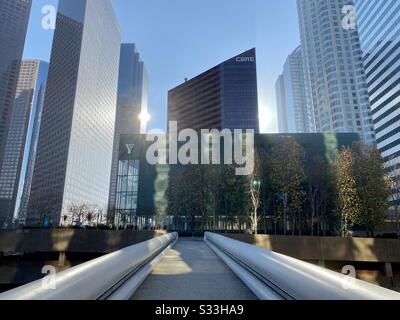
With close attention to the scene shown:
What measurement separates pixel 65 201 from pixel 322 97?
138273 millimetres

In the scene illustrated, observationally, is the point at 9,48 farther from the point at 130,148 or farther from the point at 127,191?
the point at 127,191

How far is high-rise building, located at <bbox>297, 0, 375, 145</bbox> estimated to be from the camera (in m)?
119

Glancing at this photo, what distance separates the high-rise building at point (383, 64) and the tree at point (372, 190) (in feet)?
177

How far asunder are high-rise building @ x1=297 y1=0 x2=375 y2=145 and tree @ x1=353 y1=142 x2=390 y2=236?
102 meters

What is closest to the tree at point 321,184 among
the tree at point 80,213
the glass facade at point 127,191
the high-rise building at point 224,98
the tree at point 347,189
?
the tree at point 347,189

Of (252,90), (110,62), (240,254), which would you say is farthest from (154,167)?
(110,62)

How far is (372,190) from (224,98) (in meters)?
96.1

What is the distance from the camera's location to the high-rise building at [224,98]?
4535 inches

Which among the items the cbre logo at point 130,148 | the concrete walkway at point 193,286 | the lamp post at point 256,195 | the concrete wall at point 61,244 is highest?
the cbre logo at point 130,148

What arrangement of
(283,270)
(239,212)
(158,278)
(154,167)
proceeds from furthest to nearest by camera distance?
(154,167)
(239,212)
(158,278)
(283,270)

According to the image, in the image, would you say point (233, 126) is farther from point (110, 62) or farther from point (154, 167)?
point (110, 62)

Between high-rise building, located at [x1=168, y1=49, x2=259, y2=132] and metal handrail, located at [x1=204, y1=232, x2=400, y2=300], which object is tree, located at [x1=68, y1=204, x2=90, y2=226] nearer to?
high-rise building, located at [x1=168, y1=49, x2=259, y2=132]

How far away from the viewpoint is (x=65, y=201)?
11956cm

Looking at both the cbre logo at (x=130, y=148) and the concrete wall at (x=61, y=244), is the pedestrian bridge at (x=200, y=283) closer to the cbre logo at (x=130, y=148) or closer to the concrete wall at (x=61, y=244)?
the concrete wall at (x=61, y=244)
